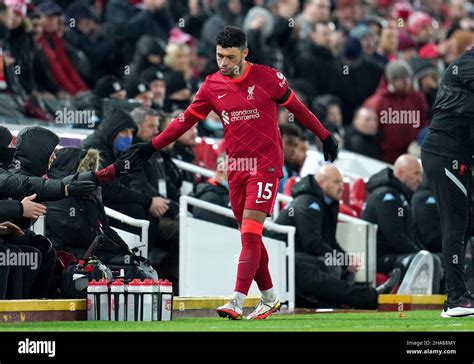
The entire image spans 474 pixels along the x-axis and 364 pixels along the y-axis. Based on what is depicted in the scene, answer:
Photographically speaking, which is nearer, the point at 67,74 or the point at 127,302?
the point at 127,302

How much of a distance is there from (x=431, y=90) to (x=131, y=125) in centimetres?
861

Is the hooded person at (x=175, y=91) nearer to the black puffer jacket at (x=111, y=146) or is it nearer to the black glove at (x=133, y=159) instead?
the black puffer jacket at (x=111, y=146)

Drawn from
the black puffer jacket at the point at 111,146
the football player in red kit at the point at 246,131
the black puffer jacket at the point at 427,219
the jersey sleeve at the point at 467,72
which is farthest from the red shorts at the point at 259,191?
the black puffer jacket at the point at 427,219

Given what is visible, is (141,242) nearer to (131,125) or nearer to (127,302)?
(131,125)

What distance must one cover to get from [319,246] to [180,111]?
230cm

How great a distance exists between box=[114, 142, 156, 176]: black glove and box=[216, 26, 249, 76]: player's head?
87 cm

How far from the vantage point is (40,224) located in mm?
13359

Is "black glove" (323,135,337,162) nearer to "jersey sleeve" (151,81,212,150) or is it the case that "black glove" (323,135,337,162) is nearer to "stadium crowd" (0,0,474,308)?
"jersey sleeve" (151,81,212,150)

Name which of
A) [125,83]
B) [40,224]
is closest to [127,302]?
[40,224]

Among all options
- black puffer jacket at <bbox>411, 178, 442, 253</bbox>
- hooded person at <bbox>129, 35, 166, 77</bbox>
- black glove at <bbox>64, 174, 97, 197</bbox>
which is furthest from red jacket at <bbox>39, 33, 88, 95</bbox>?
black glove at <bbox>64, 174, 97, 197</bbox>

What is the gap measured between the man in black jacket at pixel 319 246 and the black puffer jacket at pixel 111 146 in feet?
6.15

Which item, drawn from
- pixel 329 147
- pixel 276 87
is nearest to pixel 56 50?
pixel 276 87

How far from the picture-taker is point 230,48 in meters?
12.2
